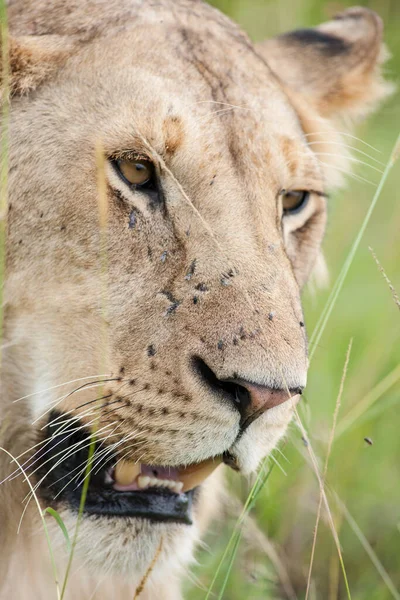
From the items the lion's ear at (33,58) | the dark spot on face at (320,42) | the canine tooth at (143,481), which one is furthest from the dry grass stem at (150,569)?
the dark spot on face at (320,42)

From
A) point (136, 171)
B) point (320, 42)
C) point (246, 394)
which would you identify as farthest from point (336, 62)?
point (246, 394)

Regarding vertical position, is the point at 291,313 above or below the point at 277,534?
above

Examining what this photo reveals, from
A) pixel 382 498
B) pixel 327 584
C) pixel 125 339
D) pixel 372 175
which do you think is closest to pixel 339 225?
pixel 372 175

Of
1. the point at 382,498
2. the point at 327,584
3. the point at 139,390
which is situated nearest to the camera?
the point at 139,390

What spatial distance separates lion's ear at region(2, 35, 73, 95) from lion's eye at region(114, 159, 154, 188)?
32cm

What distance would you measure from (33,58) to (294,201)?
0.88 m

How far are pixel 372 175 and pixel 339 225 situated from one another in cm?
82

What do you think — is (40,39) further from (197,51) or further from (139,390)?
(139,390)

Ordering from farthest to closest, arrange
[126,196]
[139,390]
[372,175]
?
[372,175]
[126,196]
[139,390]

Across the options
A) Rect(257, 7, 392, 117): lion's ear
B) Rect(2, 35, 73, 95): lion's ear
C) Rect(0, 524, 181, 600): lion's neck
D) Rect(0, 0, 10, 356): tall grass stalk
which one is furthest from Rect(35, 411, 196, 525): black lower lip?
Rect(257, 7, 392, 117): lion's ear

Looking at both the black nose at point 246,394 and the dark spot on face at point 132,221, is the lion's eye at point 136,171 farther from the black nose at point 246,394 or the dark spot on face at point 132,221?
the black nose at point 246,394

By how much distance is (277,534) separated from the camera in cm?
343

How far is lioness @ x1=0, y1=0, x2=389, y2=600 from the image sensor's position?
2.00 m

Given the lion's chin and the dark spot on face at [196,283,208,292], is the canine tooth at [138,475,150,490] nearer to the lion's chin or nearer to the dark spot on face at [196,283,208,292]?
the lion's chin
